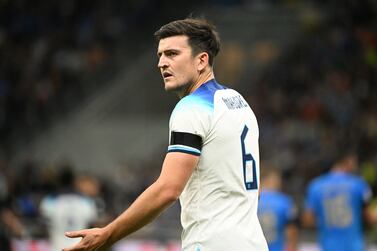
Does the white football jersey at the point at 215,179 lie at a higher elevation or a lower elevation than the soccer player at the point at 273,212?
higher

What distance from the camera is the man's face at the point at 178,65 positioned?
4.59 meters

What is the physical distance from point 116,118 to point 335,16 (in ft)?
16.4

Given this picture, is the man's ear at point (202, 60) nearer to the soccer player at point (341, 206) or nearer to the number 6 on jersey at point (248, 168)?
the number 6 on jersey at point (248, 168)

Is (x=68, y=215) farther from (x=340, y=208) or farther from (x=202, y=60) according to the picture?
(x=202, y=60)

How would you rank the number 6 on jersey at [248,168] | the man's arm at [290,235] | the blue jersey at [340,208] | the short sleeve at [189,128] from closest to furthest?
the short sleeve at [189,128], the number 6 on jersey at [248,168], the man's arm at [290,235], the blue jersey at [340,208]

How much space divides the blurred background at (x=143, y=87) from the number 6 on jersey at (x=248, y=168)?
35.3 ft

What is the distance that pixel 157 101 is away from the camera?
66.5 feet

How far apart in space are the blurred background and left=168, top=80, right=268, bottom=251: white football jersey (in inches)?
427

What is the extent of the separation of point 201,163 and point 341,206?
246 inches

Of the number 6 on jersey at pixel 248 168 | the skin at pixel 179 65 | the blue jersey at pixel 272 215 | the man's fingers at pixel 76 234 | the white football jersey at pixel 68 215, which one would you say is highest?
the skin at pixel 179 65

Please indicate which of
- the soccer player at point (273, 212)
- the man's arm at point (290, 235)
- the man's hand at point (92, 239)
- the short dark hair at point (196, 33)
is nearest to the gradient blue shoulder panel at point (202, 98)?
the short dark hair at point (196, 33)

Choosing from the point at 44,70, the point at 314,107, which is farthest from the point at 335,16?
the point at 44,70

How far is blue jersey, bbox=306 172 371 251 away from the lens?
34.3 feet

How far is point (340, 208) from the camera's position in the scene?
1045cm
